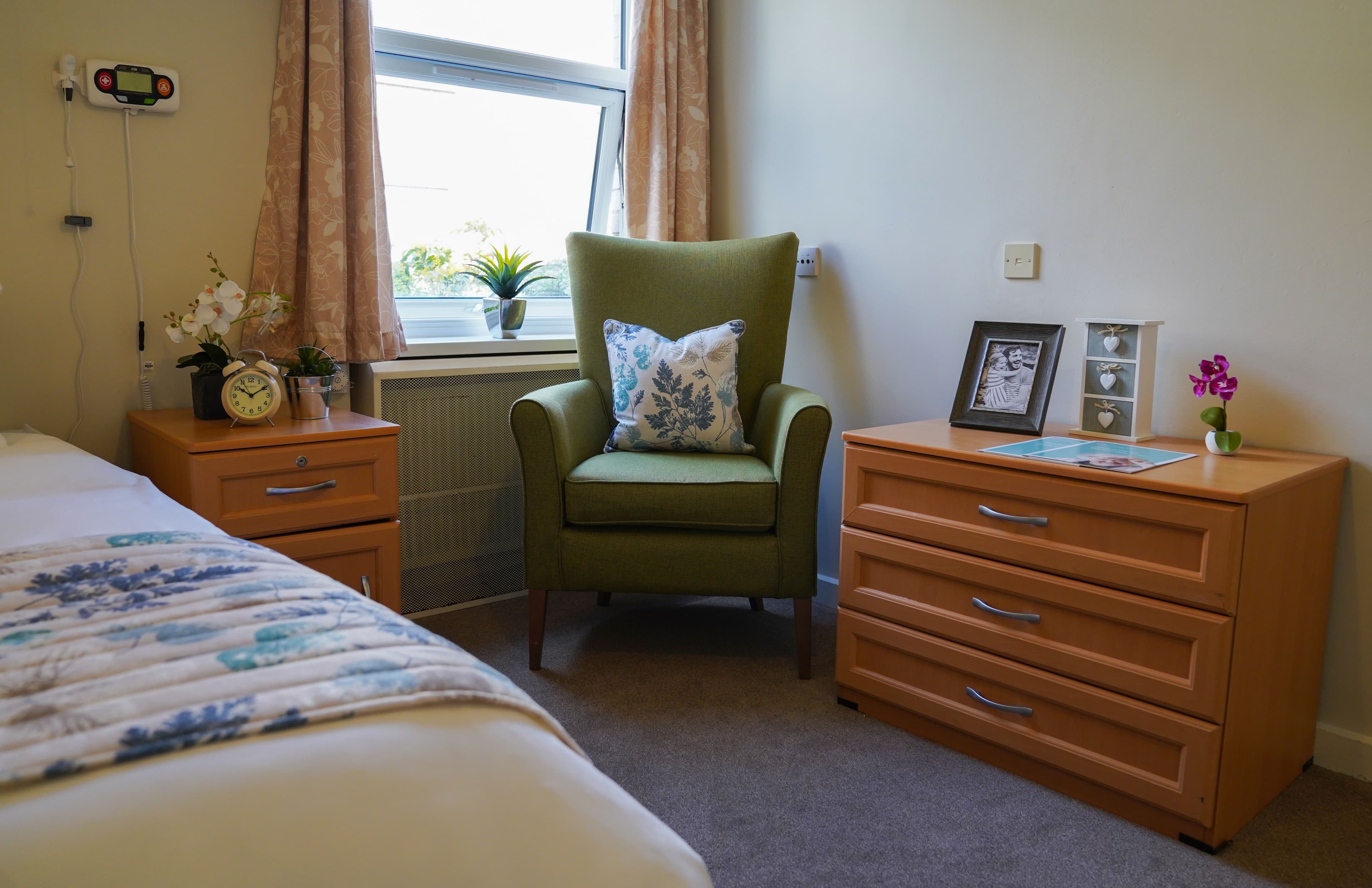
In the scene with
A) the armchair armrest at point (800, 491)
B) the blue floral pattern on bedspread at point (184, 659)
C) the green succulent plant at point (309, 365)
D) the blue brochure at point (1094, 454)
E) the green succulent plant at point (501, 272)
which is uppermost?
the green succulent plant at point (501, 272)

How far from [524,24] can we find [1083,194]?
68.9 inches

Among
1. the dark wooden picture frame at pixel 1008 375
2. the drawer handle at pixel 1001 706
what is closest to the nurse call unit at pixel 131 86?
the dark wooden picture frame at pixel 1008 375

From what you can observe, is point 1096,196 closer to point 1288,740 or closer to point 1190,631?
point 1190,631

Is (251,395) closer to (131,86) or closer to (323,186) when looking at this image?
(323,186)

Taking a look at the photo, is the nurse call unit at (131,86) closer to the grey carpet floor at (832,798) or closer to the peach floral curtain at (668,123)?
the peach floral curtain at (668,123)

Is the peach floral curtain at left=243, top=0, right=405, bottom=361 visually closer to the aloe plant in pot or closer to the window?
the window

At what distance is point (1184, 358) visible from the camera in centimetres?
199

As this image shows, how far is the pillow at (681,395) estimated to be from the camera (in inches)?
94.4

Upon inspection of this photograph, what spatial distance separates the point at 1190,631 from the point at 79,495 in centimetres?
176

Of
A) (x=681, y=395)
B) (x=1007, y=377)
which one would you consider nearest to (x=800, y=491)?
(x=681, y=395)

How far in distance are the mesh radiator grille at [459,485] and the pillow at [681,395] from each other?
37 centimetres

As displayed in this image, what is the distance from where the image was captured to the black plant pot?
209cm

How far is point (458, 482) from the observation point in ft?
8.79

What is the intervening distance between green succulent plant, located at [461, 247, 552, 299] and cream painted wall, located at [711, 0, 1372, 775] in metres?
0.74
